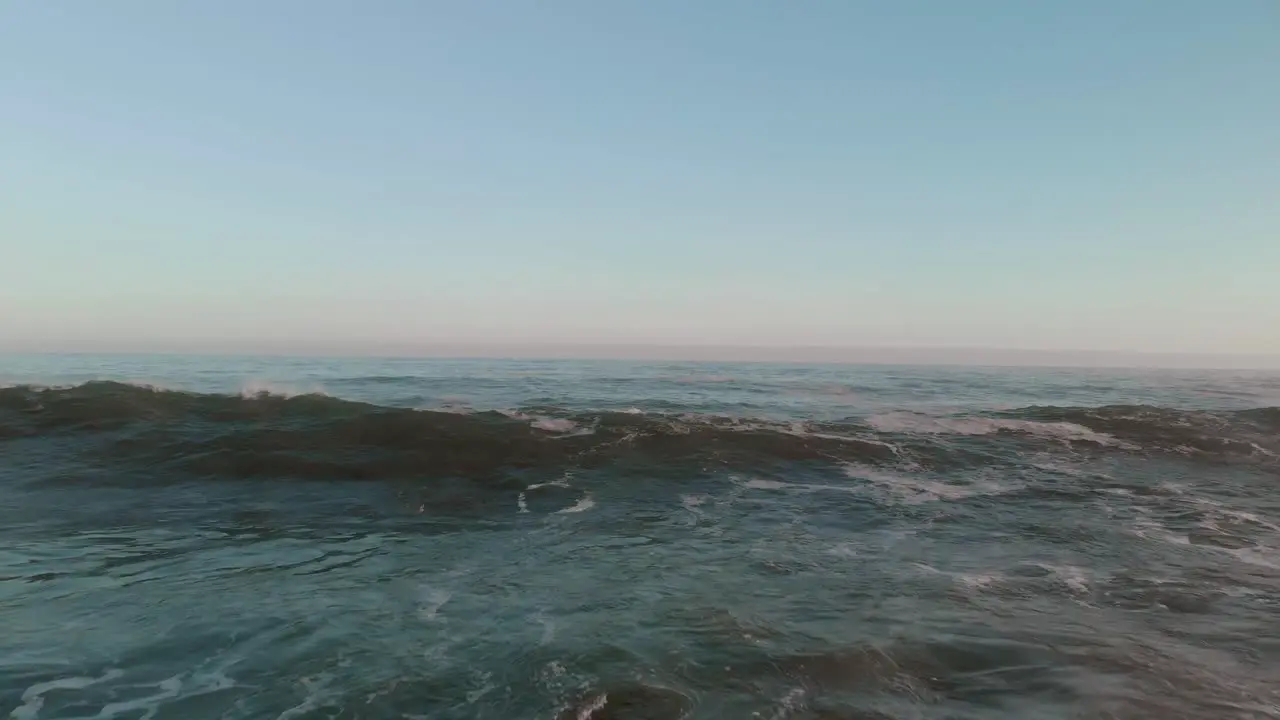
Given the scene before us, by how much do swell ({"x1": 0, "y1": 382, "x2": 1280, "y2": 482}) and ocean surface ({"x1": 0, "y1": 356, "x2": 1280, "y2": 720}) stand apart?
5.3 inches

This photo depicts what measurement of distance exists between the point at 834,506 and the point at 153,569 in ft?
37.8

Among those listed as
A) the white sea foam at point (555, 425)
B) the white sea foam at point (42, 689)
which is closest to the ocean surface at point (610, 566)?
the white sea foam at point (42, 689)

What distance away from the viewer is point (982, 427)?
22.1m

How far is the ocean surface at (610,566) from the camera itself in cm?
587

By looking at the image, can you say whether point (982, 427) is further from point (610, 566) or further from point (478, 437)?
point (610, 566)

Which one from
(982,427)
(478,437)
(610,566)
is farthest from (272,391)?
(982,427)

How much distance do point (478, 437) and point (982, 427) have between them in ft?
54.8

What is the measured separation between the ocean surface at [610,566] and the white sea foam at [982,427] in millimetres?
389

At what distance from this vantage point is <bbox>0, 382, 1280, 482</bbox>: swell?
51.1ft

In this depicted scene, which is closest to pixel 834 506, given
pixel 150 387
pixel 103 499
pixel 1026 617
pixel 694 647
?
pixel 1026 617

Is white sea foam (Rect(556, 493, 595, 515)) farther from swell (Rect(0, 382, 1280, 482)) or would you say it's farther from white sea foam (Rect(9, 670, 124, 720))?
white sea foam (Rect(9, 670, 124, 720))

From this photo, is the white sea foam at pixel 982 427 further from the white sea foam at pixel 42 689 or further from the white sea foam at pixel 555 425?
the white sea foam at pixel 42 689

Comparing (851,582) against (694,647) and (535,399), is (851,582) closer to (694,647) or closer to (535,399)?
(694,647)

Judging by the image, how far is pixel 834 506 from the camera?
1317cm
